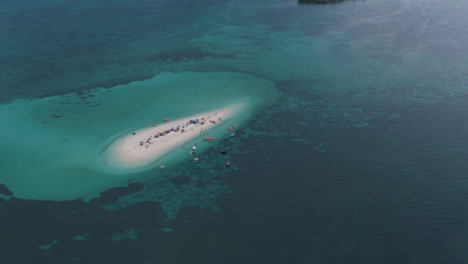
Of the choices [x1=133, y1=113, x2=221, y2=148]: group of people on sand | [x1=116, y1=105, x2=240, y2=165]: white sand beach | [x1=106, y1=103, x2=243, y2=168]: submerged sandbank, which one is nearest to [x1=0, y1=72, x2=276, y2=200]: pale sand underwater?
[x1=106, y1=103, x2=243, y2=168]: submerged sandbank

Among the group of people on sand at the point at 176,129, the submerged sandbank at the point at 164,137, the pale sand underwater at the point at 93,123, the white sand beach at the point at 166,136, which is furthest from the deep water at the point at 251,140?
the group of people on sand at the point at 176,129

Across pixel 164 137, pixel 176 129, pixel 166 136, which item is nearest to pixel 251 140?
pixel 176 129

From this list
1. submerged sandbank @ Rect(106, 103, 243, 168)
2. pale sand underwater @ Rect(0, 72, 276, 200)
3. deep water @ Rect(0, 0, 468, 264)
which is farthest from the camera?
submerged sandbank @ Rect(106, 103, 243, 168)

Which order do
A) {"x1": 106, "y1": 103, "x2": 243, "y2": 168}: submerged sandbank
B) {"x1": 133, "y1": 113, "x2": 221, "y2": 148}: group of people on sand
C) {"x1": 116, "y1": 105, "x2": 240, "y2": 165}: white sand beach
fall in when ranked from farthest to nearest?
{"x1": 133, "y1": 113, "x2": 221, "y2": 148}: group of people on sand → {"x1": 116, "y1": 105, "x2": 240, "y2": 165}: white sand beach → {"x1": 106, "y1": 103, "x2": 243, "y2": 168}: submerged sandbank

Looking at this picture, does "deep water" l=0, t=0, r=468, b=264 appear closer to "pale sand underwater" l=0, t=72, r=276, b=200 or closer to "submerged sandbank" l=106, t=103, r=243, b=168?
"pale sand underwater" l=0, t=72, r=276, b=200

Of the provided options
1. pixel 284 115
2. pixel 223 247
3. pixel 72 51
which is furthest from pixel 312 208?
pixel 72 51

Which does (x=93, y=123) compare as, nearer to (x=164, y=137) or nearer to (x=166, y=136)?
(x=164, y=137)
